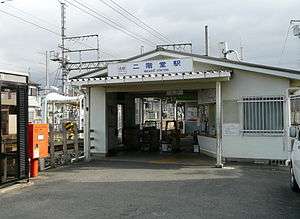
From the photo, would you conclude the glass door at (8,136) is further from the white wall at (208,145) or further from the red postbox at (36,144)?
the white wall at (208,145)

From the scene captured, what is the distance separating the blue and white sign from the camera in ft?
46.7

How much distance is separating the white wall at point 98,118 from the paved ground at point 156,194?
344cm

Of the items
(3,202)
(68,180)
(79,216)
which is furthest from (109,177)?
(79,216)

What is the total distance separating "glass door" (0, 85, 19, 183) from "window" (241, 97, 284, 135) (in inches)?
311

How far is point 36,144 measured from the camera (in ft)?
37.6

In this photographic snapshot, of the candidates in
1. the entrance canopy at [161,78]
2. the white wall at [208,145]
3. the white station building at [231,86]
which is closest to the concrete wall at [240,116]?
the white station building at [231,86]

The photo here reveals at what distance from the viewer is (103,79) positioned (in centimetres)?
1494

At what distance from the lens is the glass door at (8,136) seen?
32.6 feet

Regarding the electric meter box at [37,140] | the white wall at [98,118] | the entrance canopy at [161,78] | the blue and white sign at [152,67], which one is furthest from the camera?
the white wall at [98,118]

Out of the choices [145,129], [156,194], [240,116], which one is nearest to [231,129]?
[240,116]

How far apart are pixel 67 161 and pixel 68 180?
3.88 m

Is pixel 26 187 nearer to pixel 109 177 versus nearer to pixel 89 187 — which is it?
pixel 89 187

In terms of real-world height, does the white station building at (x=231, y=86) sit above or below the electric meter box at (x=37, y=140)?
above

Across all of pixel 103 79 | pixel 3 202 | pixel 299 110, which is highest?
pixel 103 79
